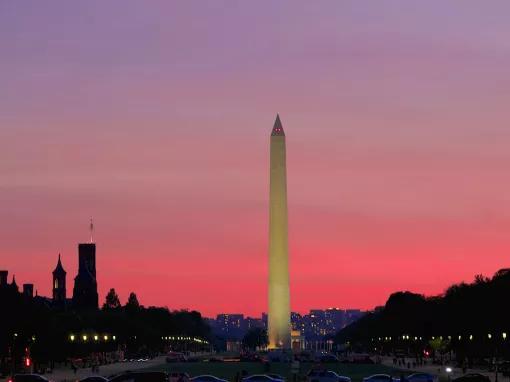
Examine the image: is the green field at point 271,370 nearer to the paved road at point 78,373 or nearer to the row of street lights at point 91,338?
the paved road at point 78,373

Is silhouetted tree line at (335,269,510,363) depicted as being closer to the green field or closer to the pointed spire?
the green field

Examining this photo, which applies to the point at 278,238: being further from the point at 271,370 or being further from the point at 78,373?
the point at 271,370

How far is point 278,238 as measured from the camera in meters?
160

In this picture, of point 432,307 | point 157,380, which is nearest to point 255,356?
point 432,307

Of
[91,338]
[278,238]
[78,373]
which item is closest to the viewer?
[78,373]

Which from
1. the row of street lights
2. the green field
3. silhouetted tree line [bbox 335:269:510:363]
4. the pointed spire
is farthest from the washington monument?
the green field

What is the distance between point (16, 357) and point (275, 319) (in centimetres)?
5145

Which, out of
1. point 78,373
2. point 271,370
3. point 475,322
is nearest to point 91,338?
point 78,373

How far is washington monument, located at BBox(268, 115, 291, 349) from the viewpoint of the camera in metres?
159

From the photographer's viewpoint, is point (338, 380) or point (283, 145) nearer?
point (338, 380)

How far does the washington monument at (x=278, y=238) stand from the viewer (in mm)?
158750

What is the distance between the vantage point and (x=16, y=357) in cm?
12200

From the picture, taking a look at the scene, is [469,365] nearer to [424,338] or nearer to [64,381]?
[424,338]

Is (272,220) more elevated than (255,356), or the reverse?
(272,220)
